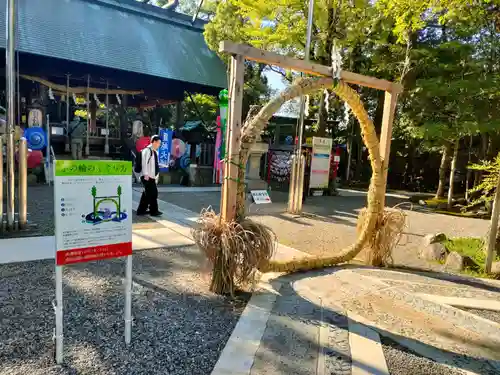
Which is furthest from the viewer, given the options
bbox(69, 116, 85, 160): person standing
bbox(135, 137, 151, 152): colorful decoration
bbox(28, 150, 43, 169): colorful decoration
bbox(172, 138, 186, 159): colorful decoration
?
bbox(172, 138, 186, 159): colorful decoration

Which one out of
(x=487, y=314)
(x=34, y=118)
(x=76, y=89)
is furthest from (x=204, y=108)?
(x=487, y=314)

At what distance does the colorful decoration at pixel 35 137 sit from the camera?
11.5 metres

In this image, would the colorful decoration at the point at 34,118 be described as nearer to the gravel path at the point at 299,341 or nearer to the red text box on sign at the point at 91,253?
the red text box on sign at the point at 91,253

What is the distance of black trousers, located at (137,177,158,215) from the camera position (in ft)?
23.9

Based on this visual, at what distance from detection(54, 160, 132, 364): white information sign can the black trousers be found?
15.3 feet

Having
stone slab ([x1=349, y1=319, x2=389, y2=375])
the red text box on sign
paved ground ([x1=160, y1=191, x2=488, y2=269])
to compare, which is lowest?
paved ground ([x1=160, y1=191, x2=488, y2=269])

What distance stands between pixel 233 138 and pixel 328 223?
522cm

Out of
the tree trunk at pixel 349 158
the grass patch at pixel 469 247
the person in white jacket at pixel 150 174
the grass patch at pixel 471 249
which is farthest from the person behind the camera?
the tree trunk at pixel 349 158

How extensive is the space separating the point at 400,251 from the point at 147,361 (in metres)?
5.00

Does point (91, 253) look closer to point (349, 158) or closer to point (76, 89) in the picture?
point (76, 89)

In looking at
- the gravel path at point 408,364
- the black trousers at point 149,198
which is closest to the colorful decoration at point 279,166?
the black trousers at point 149,198

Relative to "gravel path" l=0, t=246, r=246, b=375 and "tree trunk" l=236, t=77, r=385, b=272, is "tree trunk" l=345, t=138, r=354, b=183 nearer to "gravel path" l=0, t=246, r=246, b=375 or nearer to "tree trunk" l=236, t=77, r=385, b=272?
"tree trunk" l=236, t=77, r=385, b=272

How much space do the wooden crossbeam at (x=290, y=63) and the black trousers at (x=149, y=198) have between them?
13.6ft

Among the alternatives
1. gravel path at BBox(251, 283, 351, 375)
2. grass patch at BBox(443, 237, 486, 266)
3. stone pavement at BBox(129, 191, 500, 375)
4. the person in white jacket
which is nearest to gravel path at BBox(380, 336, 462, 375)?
stone pavement at BBox(129, 191, 500, 375)
